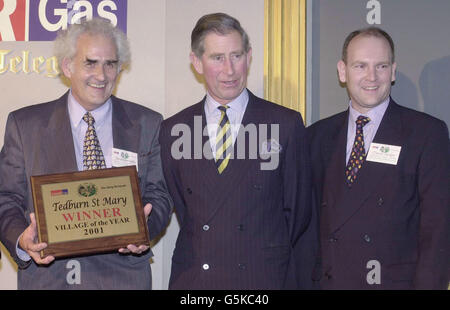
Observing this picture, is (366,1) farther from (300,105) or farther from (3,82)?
(3,82)

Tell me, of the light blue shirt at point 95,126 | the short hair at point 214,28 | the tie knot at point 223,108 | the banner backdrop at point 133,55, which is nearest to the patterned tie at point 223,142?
the tie knot at point 223,108

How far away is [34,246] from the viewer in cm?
303

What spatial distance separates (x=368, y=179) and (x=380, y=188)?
0.08 metres

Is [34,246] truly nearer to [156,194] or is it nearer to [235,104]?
[156,194]

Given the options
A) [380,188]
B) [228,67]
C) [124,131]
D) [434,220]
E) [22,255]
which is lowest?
[22,255]

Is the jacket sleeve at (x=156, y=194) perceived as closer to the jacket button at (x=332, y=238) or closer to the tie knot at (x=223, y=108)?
the tie knot at (x=223, y=108)

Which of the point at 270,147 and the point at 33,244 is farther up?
the point at 270,147

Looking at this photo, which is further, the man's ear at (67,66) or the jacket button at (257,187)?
the man's ear at (67,66)

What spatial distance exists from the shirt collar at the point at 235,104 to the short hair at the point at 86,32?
57 centimetres

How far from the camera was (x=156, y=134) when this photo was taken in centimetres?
356

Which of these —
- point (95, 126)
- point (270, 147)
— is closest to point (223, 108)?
point (270, 147)

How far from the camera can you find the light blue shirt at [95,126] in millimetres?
3395

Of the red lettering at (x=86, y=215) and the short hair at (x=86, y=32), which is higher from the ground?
the short hair at (x=86, y=32)

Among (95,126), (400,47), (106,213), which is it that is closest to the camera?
(106,213)
